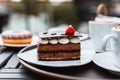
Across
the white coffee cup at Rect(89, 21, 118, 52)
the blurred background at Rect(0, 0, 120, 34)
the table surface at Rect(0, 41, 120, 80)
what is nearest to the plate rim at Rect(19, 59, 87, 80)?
the table surface at Rect(0, 41, 120, 80)

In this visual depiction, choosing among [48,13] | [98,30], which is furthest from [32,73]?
[48,13]

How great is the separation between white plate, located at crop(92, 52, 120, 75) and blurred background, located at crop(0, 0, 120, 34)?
2.35 m

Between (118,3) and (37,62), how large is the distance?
9.36ft

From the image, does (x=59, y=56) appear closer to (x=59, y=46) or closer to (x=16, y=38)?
(x=59, y=46)

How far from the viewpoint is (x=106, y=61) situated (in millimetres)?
734

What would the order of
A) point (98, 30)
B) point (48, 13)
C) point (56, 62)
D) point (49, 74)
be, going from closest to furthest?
point (49, 74), point (56, 62), point (98, 30), point (48, 13)

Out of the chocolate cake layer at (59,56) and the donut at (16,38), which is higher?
the donut at (16,38)

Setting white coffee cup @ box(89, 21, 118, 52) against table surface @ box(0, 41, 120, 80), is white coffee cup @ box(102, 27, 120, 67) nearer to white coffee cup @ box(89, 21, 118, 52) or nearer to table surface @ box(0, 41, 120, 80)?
table surface @ box(0, 41, 120, 80)

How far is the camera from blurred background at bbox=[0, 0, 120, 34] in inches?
128

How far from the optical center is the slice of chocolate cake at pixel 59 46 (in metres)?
0.77

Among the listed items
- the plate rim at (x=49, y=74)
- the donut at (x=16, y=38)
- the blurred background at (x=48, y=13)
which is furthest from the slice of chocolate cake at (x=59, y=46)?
the blurred background at (x=48, y=13)

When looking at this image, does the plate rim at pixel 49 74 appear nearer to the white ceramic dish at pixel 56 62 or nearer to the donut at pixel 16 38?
the white ceramic dish at pixel 56 62

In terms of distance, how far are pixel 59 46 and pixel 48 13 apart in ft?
8.30

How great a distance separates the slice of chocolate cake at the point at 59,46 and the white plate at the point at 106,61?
0.06 meters
